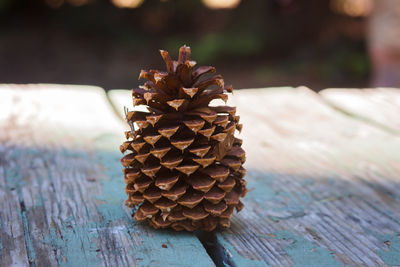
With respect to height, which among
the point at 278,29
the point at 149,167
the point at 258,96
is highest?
the point at 149,167

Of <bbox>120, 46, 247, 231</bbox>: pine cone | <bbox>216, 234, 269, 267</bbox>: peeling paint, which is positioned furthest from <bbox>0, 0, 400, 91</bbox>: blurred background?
<bbox>216, 234, 269, 267</bbox>: peeling paint

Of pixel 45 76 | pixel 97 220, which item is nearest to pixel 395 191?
pixel 97 220

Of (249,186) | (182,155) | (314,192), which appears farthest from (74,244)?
(314,192)

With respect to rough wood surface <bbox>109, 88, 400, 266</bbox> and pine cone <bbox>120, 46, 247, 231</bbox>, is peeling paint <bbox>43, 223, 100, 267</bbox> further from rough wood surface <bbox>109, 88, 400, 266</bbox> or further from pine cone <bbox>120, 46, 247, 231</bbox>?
rough wood surface <bbox>109, 88, 400, 266</bbox>

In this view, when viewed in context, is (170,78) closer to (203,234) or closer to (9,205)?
(203,234)

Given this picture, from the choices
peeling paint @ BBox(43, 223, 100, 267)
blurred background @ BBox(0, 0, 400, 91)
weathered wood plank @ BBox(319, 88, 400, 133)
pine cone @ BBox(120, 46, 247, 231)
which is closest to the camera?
peeling paint @ BBox(43, 223, 100, 267)

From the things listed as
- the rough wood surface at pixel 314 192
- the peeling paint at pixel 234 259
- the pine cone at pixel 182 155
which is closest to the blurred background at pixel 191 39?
the rough wood surface at pixel 314 192

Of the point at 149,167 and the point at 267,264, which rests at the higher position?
the point at 149,167
